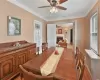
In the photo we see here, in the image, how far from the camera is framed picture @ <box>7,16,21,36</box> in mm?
2729

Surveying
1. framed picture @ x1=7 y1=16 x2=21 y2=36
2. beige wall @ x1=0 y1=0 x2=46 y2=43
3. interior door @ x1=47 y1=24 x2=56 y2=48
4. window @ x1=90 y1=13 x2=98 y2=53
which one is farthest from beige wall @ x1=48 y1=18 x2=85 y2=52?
framed picture @ x1=7 y1=16 x2=21 y2=36

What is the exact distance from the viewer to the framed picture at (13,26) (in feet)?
8.95

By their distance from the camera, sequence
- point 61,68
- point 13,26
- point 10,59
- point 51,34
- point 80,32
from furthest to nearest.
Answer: point 51,34 < point 80,32 < point 13,26 < point 10,59 < point 61,68

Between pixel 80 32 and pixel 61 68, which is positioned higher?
pixel 80 32

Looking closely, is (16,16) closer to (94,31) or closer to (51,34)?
(51,34)

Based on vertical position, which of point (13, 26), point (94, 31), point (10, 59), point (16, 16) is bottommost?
point (10, 59)

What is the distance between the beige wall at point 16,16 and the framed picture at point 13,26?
0.12m

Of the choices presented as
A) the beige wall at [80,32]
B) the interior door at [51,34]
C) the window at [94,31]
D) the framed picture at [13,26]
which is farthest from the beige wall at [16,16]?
the window at [94,31]

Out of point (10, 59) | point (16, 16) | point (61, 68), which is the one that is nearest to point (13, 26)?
point (16, 16)

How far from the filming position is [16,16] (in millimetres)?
3053

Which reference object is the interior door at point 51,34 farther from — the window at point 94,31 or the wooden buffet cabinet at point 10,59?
the wooden buffet cabinet at point 10,59

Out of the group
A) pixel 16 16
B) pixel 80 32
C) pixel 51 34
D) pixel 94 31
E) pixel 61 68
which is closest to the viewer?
pixel 61 68

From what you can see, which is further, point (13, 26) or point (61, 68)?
point (13, 26)

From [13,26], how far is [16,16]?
0.43 m
